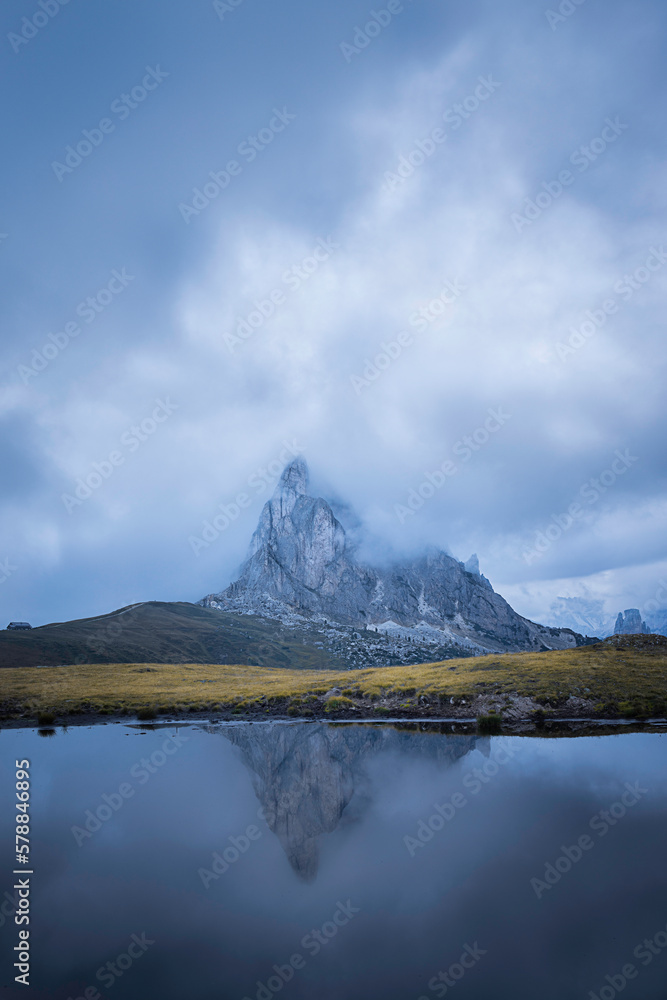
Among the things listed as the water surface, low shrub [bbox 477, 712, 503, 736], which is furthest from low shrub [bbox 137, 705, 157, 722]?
low shrub [bbox 477, 712, 503, 736]

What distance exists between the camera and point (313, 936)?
14047 millimetres

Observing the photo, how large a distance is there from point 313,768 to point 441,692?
2891 cm

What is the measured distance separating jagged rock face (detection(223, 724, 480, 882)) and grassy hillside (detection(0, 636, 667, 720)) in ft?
34.6

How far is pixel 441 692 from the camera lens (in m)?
56.4

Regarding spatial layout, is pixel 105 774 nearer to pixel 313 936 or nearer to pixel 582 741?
pixel 313 936

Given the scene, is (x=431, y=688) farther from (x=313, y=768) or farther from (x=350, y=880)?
(x=350, y=880)

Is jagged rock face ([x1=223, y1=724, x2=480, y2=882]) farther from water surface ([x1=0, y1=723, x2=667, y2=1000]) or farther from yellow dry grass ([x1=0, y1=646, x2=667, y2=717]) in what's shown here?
yellow dry grass ([x1=0, y1=646, x2=667, y2=717])

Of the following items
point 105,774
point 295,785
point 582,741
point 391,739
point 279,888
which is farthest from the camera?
point 391,739

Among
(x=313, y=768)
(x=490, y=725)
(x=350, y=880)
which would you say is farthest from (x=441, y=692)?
(x=350, y=880)

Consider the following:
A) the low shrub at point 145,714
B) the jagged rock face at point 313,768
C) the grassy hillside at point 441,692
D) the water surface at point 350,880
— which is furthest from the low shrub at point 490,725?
the low shrub at point 145,714

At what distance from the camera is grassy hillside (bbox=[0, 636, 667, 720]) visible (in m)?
51.1

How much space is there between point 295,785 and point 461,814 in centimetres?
1007

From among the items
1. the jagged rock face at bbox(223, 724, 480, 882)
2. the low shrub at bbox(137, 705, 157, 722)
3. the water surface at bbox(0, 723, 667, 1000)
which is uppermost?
the water surface at bbox(0, 723, 667, 1000)

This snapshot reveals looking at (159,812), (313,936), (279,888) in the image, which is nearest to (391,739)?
(159,812)
